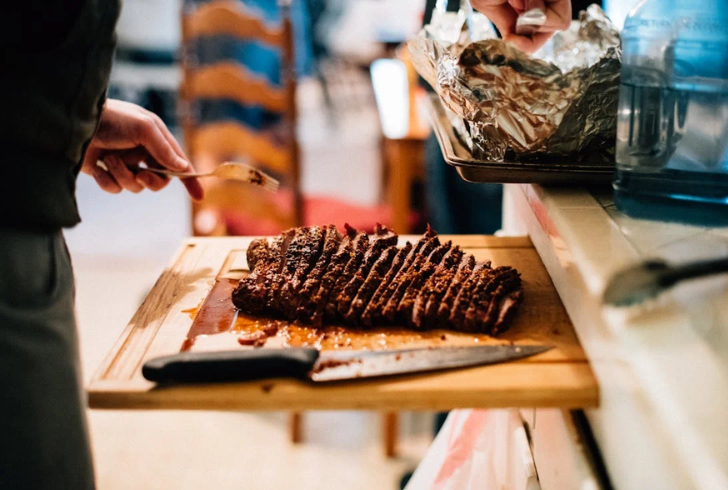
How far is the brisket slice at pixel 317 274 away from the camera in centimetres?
100

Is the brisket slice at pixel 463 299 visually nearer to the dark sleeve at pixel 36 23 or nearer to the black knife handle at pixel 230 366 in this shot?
the black knife handle at pixel 230 366

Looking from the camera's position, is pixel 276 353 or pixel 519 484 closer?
pixel 276 353

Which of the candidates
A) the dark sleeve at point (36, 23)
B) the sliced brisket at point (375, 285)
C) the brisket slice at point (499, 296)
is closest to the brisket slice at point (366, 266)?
the sliced brisket at point (375, 285)

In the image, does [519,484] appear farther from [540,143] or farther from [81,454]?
[81,454]

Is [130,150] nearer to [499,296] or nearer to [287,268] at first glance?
[287,268]

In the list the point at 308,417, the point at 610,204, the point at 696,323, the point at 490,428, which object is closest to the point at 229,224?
the point at 308,417

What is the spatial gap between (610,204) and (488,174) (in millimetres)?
206

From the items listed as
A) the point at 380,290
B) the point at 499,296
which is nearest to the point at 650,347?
the point at 499,296

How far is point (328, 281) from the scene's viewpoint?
3.41ft

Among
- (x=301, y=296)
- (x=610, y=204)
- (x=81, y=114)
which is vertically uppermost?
(x=81, y=114)

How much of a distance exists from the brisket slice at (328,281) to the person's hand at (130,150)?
0.39 metres

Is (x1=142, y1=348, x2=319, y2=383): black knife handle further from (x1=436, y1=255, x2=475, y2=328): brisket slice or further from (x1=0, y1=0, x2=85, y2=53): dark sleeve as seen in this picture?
(x1=0, y1=0, x2=85, y2=53): dark sleeve

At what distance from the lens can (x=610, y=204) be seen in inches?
41.5

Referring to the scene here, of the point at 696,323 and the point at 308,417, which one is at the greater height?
the point at 696,323
